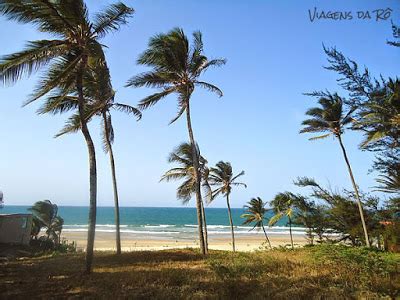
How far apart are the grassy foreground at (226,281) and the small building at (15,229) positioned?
1120cm

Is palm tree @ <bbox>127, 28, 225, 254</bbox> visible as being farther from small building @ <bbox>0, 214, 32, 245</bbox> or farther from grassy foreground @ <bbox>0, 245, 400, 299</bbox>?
small building @ <bbox>0, 214, 32, 245</bbox>

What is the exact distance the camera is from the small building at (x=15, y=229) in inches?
831

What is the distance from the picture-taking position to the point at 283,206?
26.4 meters

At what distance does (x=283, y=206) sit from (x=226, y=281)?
18.7 metres

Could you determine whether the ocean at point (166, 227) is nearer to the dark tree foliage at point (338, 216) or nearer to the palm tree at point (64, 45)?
the dark tree foliage at point (338, 216)

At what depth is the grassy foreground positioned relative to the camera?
776 centimetres

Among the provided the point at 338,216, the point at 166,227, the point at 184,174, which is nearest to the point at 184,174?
the point at 184,174

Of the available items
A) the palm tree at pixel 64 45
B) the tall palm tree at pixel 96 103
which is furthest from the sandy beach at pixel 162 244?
the palm tree at pixel 64 45

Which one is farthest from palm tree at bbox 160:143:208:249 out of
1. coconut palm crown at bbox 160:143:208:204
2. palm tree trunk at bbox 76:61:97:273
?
palm tree trunk at bbox 76:61:97:273

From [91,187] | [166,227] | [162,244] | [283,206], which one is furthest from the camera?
[166,227]

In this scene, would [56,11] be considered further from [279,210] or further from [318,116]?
[279,210]

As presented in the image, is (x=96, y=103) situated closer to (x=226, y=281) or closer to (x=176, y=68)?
(x=176, y=68)

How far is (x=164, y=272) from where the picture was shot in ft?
33.2

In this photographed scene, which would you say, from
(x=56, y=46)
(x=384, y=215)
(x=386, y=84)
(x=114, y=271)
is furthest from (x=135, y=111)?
(x=384, y=215)
